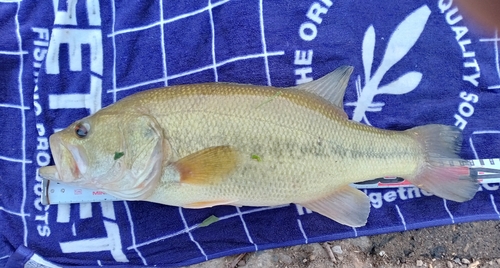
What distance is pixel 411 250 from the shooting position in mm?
2518

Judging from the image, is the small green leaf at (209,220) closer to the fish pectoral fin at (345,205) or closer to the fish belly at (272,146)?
the fish belly at (272,146)

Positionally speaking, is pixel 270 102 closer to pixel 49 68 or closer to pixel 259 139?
pixel 259 139

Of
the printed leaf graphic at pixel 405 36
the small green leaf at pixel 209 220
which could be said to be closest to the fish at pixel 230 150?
the small green leaf at pixel 209 220

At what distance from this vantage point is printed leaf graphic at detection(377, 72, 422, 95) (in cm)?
246

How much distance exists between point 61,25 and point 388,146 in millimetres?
1895

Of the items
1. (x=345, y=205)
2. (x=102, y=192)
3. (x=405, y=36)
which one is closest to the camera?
(x=345, y=205)

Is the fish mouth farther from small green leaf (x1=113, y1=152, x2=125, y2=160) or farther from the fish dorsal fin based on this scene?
the fish dorsal fin

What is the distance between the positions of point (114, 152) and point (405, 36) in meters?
1.72

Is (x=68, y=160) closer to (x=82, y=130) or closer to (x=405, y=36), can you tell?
(x=82, y=130)

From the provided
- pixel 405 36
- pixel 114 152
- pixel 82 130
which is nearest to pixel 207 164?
pixel 114 152

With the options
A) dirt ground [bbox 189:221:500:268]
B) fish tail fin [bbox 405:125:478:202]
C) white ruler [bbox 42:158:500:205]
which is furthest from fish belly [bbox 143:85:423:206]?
dirt ground [bbox 189:221:500:268]

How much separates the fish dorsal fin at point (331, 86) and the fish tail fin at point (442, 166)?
1.36 ft

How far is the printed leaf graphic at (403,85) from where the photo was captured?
246 centimetres

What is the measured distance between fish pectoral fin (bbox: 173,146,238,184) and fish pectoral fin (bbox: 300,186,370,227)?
1.62ft
